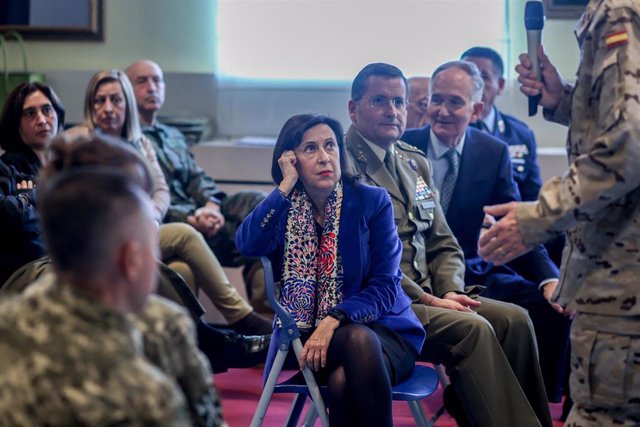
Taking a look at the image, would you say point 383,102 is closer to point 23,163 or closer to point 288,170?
point 288,170

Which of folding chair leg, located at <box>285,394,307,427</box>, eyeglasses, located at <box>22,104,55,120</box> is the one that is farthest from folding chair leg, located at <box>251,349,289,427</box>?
eyeglasses, located at <box>22,104,55,120</box>

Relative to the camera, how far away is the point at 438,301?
329 cm

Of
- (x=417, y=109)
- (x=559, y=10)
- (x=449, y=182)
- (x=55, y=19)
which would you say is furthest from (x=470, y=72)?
(x=55, y=19)

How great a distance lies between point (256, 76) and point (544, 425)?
11.1ft

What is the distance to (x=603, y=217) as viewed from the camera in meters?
2.23

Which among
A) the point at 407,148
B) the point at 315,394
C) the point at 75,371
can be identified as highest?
the point at 407,148

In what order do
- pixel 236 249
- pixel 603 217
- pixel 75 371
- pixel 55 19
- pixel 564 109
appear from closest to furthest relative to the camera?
pixel 75 371 → pixel 603 217 → pixel 564 109 → pixel 236 249 → pixel 55 19

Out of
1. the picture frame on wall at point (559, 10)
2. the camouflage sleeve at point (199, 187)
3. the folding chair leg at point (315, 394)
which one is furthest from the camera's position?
the picture frame on wall at point (559, 10)

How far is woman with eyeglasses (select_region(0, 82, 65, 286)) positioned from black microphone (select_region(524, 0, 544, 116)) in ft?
6.45

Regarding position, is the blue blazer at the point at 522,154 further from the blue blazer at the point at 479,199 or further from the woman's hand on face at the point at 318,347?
the woman's hand on face at the point at 318,347

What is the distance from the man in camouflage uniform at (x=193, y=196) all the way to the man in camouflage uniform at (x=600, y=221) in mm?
2663

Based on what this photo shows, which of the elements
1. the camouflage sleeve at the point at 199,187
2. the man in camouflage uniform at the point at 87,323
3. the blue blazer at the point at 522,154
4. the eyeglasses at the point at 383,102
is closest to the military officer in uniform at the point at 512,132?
the blue blazer at the point at 522,154

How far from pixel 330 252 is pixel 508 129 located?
1.72 metres

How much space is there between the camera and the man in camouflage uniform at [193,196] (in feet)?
15.6
